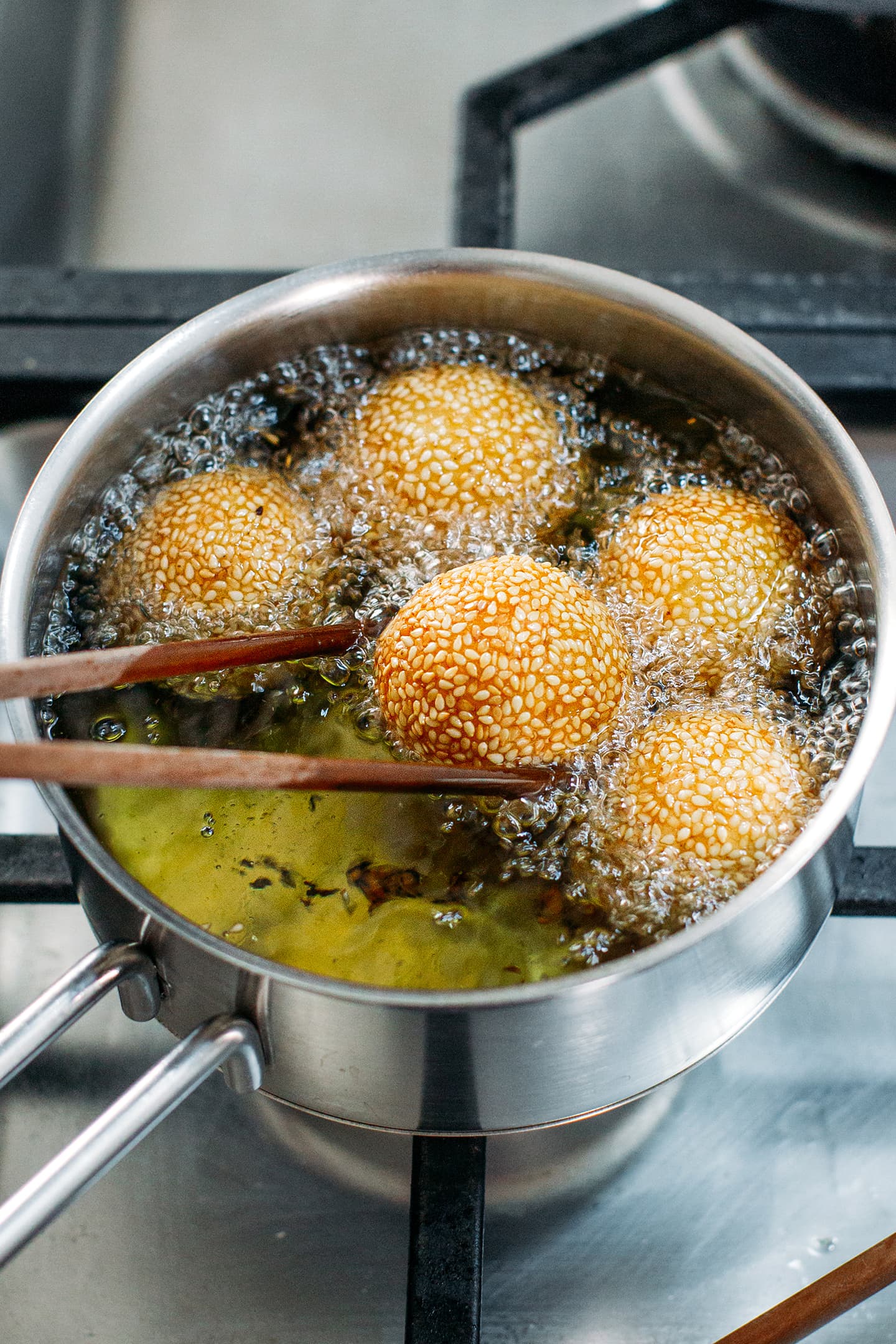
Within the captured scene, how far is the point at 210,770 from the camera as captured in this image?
15.6 inches

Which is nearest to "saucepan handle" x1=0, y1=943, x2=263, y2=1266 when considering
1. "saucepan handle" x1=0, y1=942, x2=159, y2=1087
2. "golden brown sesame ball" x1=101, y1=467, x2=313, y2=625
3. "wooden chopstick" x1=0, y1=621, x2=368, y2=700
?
"saucepan handle" x1=0, y1=942, x2=159, y2=1087

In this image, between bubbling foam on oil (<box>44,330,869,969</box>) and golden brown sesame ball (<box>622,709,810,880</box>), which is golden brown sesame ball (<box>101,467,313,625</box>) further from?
golden brown sesame ball (<box>622,709,810,880</box>)

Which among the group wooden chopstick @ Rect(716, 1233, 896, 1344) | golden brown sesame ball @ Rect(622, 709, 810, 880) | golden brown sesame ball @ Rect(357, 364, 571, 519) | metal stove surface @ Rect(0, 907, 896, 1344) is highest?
golden brown sesame ball @ Rect(357, 364, 571, 519)

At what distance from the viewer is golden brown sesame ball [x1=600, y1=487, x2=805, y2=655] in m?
0.58

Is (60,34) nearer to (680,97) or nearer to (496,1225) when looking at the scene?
(680,97)

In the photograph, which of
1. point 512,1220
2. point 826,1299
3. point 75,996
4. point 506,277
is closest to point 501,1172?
point 512,1220

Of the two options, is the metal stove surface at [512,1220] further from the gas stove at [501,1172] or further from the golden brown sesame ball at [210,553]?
the golden brown sesame ball at [210,553]

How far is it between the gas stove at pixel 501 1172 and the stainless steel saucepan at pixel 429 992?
0.34 feet

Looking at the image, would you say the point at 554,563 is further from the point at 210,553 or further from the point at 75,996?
the point at 75,996

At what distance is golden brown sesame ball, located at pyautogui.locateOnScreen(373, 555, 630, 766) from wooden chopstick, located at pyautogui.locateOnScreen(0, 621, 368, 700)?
6 cm

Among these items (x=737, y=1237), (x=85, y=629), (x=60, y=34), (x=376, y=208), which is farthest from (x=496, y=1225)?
(x=60, y=34)

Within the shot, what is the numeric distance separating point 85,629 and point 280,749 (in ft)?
0.43

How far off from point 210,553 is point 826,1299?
1.44 feet

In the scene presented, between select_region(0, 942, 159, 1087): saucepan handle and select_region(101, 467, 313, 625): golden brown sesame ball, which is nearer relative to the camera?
select_region(0, 942, 159, 1087): saucepan handle
